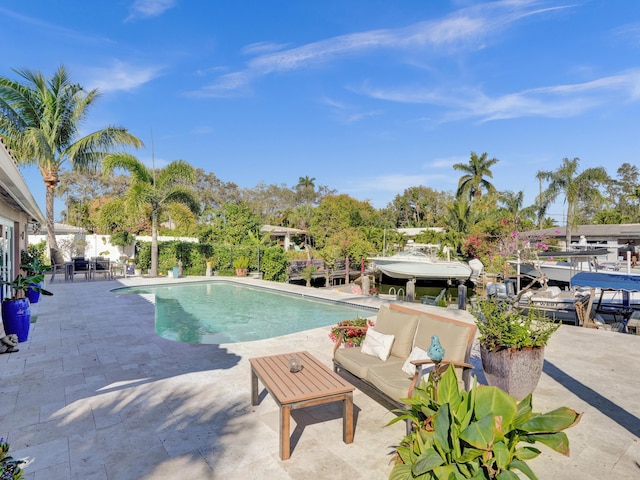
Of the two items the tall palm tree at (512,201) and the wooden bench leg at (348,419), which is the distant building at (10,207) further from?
the tall palm tree at (512,201)

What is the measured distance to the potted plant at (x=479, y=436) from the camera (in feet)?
6.32

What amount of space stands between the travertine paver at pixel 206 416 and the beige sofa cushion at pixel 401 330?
68cm

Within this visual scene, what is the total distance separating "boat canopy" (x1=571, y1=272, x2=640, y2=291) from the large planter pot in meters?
4.77

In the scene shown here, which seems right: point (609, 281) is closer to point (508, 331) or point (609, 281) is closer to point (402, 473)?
point (508, 331)

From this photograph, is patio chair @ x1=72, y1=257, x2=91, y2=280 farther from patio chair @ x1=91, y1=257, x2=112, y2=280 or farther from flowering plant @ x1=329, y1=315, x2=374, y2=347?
flowering plant @ x1=329, y1=315, x2=374, y2=347

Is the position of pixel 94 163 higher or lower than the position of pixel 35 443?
higher

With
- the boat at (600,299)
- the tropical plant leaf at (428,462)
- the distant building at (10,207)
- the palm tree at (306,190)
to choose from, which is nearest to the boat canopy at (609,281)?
the boat at (600,299)

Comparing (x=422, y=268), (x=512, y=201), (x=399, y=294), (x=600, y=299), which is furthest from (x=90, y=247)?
(x=512, y=201)

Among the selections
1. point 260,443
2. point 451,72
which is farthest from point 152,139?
point 260,443

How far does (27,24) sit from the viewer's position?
12.8 metres

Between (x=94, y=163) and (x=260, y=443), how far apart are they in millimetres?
18058

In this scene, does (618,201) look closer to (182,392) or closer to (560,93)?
(560,93)

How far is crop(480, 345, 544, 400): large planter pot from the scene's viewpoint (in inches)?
152

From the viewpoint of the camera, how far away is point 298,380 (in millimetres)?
3475
